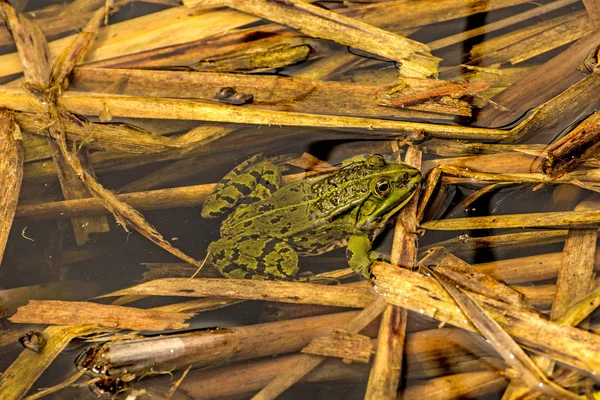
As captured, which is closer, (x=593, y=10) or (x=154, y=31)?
(x=593, y=10)

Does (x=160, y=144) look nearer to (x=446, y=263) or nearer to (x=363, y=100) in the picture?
(x=363, y=100)

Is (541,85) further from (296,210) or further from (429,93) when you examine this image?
(296,210)

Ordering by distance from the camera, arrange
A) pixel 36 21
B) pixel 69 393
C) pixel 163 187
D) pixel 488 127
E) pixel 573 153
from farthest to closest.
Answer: pixel 36 21 → pixel 163 187 → pixel 488 127 → pixel 573 153 → pixel 69 393

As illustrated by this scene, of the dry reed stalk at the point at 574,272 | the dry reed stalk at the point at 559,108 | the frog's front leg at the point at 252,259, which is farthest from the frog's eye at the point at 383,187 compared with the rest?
the dry reed stalk at the point at 574,272

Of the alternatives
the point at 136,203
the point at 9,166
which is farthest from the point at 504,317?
the point at 9,166

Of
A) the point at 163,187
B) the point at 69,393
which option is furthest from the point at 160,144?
the point at 69,393

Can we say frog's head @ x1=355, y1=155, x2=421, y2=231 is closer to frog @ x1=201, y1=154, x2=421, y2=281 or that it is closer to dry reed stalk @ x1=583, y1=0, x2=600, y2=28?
frog @ x1=201, y1=154, x2=421, y2=281
